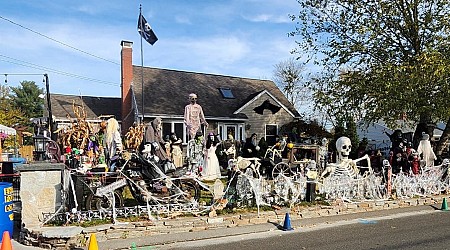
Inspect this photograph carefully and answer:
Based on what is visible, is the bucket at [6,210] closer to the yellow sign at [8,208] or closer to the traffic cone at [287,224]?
the yellow sign at [8,208]

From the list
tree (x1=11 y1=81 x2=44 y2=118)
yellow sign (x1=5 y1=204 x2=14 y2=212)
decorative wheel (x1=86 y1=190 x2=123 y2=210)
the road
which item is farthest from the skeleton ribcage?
tree (x1=11 y1=81 x2=44 y2=118)

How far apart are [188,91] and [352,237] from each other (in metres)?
20.1

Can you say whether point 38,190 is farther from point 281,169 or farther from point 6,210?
point 281,169

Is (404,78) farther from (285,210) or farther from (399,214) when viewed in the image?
(285,210)

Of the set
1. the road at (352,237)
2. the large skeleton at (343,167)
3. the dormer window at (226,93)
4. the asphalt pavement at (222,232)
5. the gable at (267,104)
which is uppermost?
the dormer window at (226,93)

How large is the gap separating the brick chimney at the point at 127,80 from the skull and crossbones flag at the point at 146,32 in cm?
380

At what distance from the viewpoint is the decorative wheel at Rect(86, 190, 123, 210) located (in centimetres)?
866

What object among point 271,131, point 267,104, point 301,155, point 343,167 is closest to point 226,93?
point 267,104

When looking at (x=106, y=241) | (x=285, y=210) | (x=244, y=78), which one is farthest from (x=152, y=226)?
(x=244, y=78)

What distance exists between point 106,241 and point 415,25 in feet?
47.8

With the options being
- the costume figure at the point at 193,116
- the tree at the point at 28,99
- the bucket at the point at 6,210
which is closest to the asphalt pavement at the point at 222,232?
the bucket at the point at 6,210

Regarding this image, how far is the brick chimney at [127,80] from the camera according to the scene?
2611 cm

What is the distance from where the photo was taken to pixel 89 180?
890 cm

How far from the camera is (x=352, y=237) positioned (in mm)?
8602
